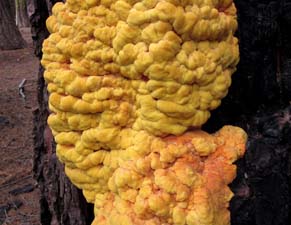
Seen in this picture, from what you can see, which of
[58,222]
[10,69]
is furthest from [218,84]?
[10,69]

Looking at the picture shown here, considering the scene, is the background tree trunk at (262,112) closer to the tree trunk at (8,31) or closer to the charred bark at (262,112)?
the charred bark at (262,112)

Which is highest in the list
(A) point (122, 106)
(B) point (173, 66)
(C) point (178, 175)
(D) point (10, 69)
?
(B) point (173, 66)

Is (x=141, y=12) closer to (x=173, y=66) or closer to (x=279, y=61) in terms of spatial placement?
(x=173, y=66)

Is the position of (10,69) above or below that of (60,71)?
below

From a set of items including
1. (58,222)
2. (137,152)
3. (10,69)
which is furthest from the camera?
(10,69)

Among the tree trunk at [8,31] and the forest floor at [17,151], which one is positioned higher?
the forest floor at [17,151]

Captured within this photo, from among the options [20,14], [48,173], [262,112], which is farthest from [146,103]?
[20,14]

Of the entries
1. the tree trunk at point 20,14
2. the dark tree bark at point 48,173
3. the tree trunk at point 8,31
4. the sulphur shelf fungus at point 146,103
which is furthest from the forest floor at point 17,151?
the tree trunk at point 20,14

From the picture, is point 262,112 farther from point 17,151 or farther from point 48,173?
point 17,151
